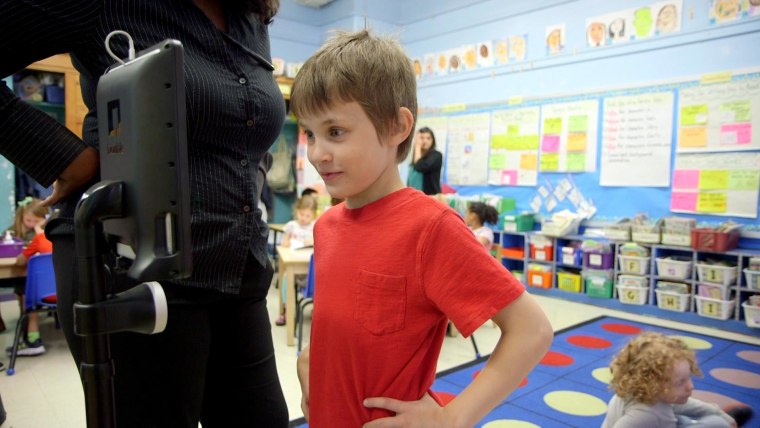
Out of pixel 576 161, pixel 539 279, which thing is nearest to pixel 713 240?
pixel 576 161

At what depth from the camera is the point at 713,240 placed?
372 centimetres

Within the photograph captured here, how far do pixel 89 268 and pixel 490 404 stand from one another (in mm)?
502

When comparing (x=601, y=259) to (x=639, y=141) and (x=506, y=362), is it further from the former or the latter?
(x=506, y=362)

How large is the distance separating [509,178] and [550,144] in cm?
56

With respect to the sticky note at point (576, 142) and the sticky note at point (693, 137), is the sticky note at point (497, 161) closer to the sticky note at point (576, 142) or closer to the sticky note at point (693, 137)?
the sticky note at point (576, 142)

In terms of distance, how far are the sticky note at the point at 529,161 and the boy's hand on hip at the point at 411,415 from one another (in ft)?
15.4

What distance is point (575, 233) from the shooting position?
4750 mm

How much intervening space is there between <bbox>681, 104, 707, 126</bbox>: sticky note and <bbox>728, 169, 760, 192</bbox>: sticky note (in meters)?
0.46

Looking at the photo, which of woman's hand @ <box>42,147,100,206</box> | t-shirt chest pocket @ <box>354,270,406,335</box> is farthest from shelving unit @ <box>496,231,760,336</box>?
woman's hand @ <box>42,147,100,206</box>

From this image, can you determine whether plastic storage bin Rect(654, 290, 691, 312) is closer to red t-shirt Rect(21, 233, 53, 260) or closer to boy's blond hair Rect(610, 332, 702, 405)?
boy's blond hair Rect(610, 332, 702, 405)

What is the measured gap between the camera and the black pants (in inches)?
31.4

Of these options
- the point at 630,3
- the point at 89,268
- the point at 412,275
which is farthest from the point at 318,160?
the point at 630,3

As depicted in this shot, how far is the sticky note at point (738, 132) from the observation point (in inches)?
148

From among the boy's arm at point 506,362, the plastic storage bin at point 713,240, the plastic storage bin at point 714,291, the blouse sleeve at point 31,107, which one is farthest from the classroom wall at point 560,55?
the boy's arm at point 506,362
